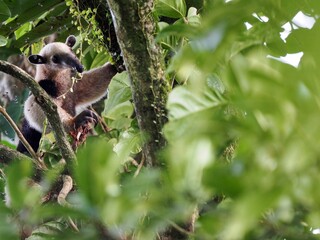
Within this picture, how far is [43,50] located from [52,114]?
7.92 feet

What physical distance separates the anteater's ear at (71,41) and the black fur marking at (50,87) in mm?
410

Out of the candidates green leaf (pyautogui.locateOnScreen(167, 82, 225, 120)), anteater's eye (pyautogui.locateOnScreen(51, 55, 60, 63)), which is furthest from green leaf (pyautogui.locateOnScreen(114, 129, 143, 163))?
anteater's eye (pyautogui.locateOnScreen(51, 55, 60, 63))

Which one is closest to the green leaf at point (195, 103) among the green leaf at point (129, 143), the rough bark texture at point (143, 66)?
the rough bark texture at point (143, 66)

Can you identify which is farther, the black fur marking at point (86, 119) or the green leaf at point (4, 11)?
the black fur marking at point (86, 119)

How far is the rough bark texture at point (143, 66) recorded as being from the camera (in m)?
1.69

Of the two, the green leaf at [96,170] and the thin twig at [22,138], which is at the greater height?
the green leaf at [96,170]

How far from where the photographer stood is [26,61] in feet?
14.9

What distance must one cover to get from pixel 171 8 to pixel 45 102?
1.68ft

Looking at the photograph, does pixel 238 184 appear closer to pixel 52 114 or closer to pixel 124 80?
pixel 52 114

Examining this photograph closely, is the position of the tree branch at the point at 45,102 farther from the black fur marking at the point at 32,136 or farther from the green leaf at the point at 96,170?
the black fur marking at the point at 32,136

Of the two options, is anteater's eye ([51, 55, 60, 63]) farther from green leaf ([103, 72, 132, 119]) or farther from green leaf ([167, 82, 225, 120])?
green leaf ([167, 82, 225, 120])

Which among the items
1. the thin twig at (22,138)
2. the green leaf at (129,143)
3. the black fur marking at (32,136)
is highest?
the green leaf at (129,143)

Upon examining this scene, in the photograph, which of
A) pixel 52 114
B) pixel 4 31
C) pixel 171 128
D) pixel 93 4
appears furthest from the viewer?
pixel 4 31

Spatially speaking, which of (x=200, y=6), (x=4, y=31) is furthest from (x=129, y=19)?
(x=4, y=31)
